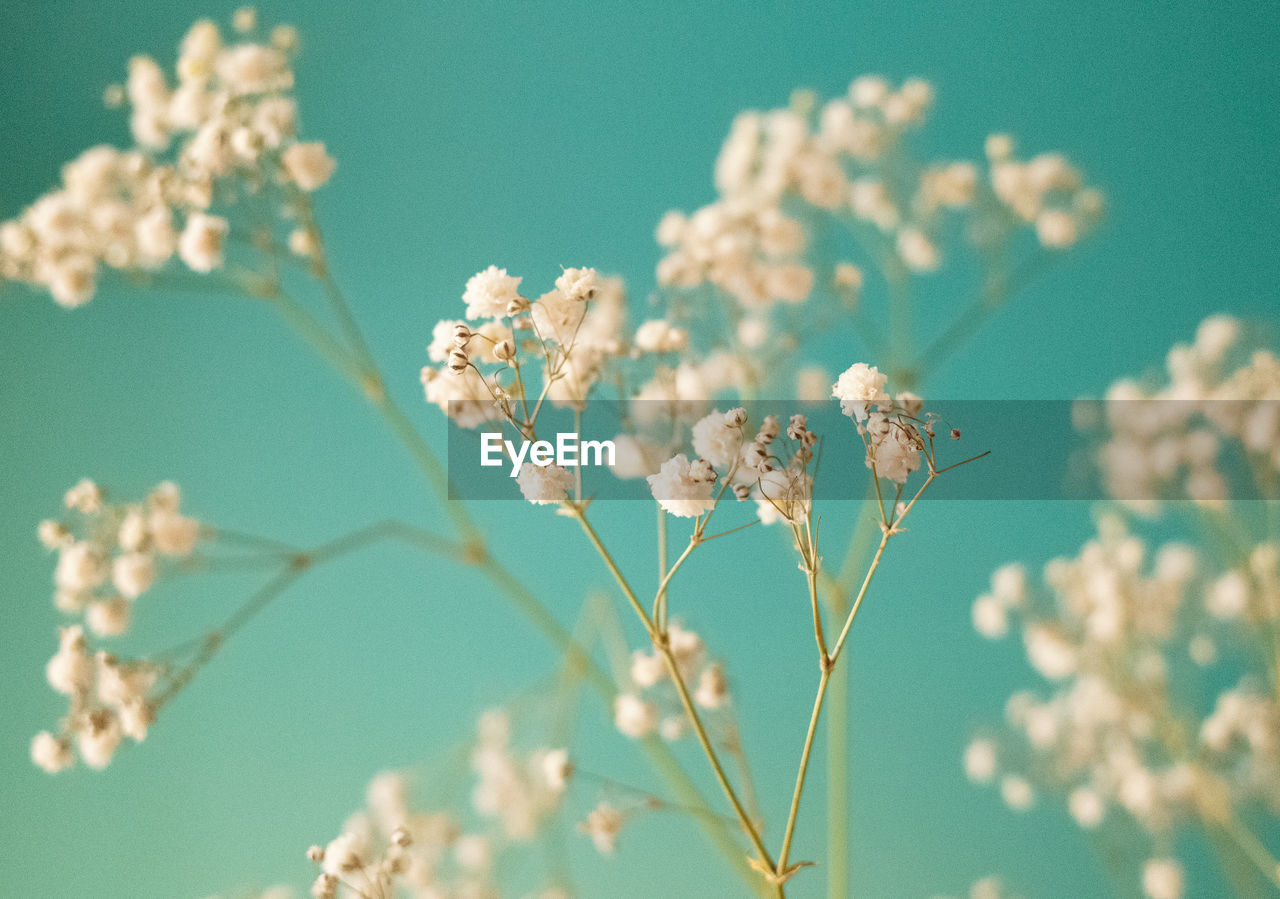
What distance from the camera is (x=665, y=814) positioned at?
1245mm

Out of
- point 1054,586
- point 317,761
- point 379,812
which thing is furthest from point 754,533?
point 317,761

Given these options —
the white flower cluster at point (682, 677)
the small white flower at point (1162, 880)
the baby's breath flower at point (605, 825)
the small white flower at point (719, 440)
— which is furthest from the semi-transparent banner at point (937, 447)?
the small white flower at point (1162, 880)

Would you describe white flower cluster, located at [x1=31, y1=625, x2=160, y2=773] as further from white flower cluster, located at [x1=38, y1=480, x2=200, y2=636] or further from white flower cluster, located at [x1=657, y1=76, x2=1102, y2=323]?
white flower cluster, located at [x1=657, y1=76, x2=1102, y2=323]

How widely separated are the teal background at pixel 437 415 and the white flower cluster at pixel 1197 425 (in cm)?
23

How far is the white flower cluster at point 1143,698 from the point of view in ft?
3.01

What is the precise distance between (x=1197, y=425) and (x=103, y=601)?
1.05 metres

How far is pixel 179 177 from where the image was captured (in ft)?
2.86

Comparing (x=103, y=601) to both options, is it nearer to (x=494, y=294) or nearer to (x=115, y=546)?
(x=115, y=546)

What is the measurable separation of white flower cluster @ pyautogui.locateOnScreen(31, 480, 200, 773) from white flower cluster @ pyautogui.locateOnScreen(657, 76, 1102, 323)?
536mm

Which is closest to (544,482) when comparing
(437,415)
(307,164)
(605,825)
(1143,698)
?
(605,825)

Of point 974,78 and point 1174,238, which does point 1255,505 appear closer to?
point 1174,238

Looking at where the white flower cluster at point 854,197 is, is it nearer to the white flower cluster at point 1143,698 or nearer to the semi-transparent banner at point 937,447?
the semi-transparent banner at point 937,447

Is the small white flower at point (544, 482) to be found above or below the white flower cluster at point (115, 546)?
below

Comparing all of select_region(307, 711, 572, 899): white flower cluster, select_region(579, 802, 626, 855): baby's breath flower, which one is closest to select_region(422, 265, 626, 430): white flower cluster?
select_region(579, 802, 626, 855): baby's breath flower
